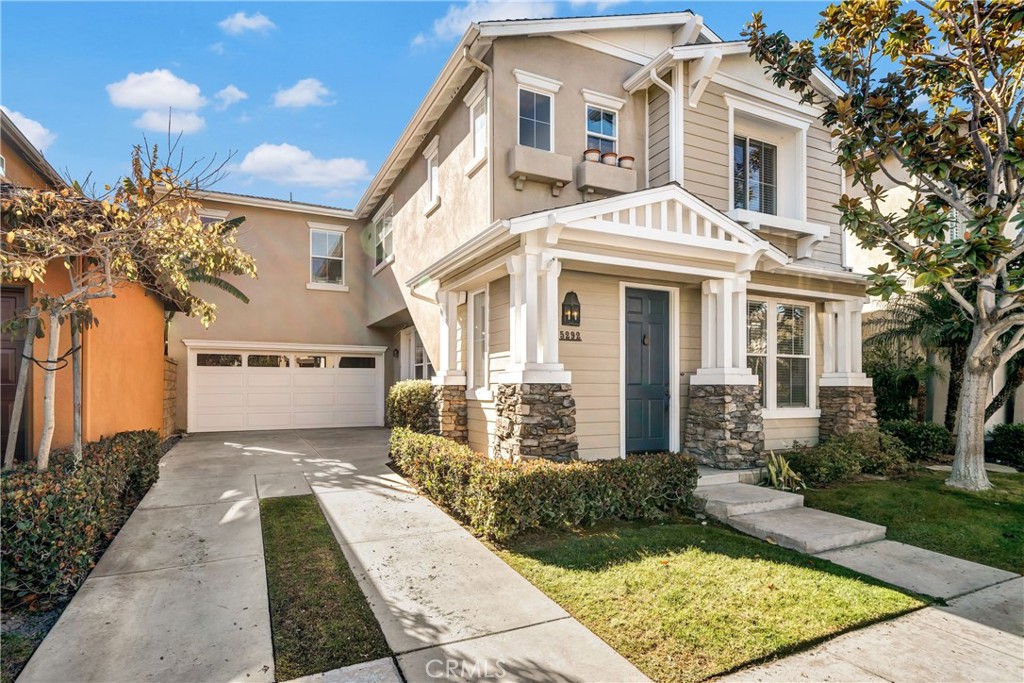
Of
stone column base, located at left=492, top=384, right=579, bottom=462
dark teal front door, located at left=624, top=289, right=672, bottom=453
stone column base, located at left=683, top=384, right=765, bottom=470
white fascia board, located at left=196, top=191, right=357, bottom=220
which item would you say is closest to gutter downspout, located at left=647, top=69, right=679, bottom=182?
dark teal front door, located at left=624, top=289, right=672, bottom=453

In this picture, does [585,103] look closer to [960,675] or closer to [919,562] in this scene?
[919,562]

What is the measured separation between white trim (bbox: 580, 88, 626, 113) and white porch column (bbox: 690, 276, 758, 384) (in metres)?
3.22

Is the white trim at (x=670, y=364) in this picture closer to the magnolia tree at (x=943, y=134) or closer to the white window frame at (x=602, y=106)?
the white window frame at (x=602, y=106)

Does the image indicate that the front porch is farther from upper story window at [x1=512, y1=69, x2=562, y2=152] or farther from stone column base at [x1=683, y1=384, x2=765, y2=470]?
upper story window at [x1=512, y1=69, x2=562, y2=152]

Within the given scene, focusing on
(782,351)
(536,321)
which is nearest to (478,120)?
(536,321)

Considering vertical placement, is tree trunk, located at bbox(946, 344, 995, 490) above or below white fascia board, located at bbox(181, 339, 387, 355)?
below

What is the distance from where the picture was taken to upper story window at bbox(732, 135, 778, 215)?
9.41 metres

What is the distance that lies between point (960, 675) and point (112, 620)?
5.36 m

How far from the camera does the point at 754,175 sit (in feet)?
31.7

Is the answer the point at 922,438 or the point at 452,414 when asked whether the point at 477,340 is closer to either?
the point at 452,414

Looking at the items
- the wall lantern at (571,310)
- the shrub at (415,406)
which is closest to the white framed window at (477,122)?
the wall lantern at (571,310)

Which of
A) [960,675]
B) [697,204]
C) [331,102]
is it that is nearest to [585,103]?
[697,204]

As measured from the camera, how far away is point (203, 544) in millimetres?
5070

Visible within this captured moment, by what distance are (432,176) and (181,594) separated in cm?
825
